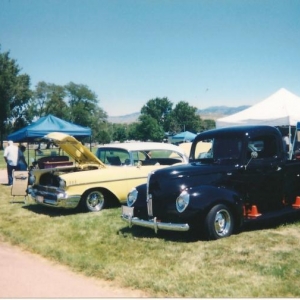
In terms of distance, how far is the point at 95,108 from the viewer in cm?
9844

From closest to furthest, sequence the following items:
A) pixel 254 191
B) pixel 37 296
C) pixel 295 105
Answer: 1. pixel 37 296
2. pixel 254 191
3. pixel 295 105

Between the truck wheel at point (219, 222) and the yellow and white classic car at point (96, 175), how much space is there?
10.6 ft

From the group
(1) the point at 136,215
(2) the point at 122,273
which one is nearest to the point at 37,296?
(2) the point at 122,273

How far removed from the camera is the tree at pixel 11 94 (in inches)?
2174

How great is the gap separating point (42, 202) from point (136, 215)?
118 inches

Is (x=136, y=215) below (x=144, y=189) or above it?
below

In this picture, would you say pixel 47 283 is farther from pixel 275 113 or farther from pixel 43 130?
pixel 43 130

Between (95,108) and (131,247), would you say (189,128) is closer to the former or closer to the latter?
(95,108)

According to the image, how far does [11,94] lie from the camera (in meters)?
56.1

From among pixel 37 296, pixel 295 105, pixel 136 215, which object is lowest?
pixel 37 296

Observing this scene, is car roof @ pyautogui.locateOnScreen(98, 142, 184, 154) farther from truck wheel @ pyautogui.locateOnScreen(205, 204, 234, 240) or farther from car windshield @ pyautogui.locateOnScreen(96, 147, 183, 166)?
truck wheel @ pyautogui.locateOnScreen(205, 204, 234, 240)

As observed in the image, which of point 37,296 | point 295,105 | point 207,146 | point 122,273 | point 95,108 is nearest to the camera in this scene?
point 37,296

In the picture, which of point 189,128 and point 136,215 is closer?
point 136,215

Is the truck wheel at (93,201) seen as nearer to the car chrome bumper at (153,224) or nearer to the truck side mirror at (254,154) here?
the car chrome bumper at (153,224)
